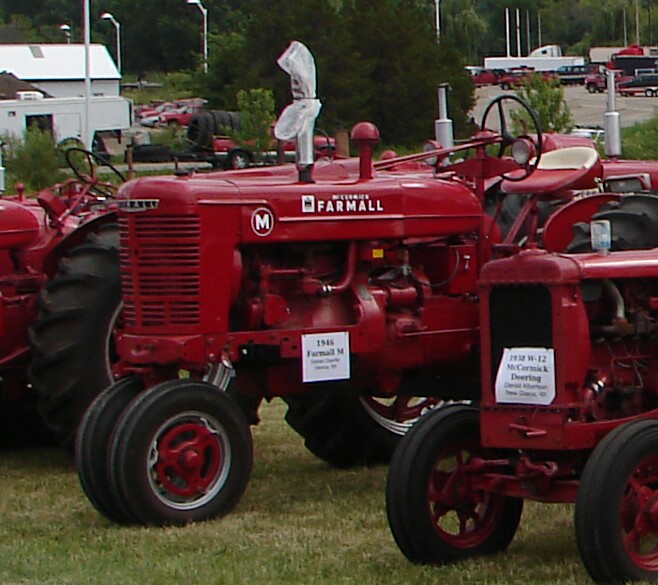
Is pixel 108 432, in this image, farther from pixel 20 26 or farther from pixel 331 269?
pixel 20 26

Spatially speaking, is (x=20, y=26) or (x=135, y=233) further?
(x=20, y=26)

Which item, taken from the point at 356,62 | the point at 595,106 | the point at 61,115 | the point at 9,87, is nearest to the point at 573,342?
the point at 356,62

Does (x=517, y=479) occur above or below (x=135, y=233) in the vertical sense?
below

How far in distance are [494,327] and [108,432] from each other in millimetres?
1956

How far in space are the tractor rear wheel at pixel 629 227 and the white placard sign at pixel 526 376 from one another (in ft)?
5.80

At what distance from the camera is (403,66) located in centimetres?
4566

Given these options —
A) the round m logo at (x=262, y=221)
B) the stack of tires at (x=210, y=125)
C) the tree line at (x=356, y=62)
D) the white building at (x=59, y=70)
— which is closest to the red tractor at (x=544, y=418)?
the round m logo at (x=262, y=221)

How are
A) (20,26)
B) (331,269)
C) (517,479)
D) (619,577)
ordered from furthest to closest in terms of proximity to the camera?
(20,26)
(331,269)
(517,479)
(619,577)

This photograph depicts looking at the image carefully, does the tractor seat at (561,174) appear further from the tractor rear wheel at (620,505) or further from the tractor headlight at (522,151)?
the tractor rear wheel at (620,505)

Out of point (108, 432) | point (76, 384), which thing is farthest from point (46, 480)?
point (108, 432)

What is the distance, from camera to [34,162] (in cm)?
3575

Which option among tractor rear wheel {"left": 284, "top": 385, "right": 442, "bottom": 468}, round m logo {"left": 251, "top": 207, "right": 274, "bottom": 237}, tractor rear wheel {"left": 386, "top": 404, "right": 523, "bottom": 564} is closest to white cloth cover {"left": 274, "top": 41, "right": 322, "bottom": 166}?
round m logo {"left": 251, "top": 207, "right": 274, "bottom": 237}

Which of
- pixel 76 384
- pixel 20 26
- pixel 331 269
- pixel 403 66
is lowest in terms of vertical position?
pixel 76 384

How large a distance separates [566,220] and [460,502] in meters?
2.43
